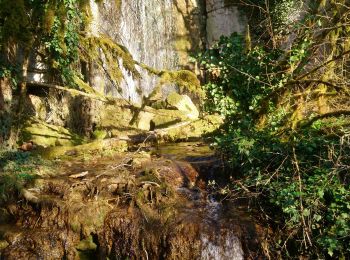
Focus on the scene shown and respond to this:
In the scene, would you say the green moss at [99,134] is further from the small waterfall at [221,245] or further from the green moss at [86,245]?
the small waterfall at [221,245]

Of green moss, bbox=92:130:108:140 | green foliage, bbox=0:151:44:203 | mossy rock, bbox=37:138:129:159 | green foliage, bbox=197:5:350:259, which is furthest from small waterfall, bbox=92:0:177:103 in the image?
green foliage, bbox=197:5:350:259

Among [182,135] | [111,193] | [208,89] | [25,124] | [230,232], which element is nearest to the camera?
[230,232]

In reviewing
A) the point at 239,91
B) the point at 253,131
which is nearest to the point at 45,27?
the point at 239,91

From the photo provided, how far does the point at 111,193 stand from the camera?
7.73 metres

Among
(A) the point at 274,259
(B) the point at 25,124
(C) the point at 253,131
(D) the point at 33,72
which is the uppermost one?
(D) the point at 33,72

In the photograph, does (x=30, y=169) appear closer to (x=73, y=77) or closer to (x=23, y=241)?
(x=23, y=241)

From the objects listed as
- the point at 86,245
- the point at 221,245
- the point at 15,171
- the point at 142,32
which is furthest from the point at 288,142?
the point at 142,32

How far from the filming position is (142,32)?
67.0 feet

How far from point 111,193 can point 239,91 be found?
129 inches

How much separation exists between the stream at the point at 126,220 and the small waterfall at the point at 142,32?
377 inches

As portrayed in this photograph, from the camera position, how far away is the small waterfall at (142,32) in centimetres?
1850

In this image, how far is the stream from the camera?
251 inches

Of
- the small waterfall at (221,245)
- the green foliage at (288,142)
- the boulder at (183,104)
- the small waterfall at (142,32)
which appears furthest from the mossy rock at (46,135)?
the small waterfall at (221,245)

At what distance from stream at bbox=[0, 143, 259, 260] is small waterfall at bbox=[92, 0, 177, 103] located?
9575 millimetres
